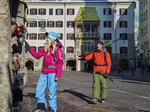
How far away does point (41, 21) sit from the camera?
41156 mm

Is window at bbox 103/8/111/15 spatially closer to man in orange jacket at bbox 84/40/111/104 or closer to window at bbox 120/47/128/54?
window at bbox 120/47/128/54

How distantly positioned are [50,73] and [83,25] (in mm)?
36919

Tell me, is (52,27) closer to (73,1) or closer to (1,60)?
(73,1)

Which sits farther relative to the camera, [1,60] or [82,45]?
[82,45]

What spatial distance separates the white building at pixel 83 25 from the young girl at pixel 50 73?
35.8m

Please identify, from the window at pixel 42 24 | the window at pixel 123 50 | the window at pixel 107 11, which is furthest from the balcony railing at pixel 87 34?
the window at pixel 42 24

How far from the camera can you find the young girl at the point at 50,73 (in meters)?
4.44

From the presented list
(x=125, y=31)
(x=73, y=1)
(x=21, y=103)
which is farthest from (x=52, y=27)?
(x=21, y=103)

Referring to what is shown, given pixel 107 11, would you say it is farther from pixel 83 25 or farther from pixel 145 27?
pixel 145 27

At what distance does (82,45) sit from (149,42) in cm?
1212

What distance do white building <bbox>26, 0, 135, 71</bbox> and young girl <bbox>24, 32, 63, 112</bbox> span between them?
35835mm

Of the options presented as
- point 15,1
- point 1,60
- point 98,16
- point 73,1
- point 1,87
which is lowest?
point 1,87

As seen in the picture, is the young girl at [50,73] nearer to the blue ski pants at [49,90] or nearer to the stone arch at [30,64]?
the blue ski pants at [49,90]

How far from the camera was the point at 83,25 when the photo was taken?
40.9 metres
